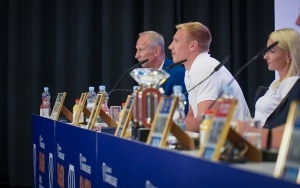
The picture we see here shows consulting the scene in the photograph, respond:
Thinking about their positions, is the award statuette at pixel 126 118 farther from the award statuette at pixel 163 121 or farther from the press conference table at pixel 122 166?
the award statuette at pixel 163 121

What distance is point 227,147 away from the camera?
1.21 meters

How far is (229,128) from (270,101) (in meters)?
1.34

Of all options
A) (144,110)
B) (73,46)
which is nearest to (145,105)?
(144,110)

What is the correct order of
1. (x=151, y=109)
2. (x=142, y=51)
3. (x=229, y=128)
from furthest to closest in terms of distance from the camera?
(x=142, y=51)
(x=151, y=109)
(x=229, y=128)

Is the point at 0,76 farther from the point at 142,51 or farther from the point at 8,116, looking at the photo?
the point at 142,51

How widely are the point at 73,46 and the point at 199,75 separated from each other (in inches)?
95.2

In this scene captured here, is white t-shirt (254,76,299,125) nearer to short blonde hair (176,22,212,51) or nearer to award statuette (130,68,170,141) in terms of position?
short blonde hair (176,22,212,51)

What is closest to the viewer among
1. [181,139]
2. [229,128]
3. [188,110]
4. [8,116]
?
[229,128]

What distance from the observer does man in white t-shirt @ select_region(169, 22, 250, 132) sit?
2.55 m

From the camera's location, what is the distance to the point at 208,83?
257 cm

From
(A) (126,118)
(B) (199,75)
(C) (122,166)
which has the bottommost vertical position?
(C) (122,166)

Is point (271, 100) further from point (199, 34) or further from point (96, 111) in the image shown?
point (96, 111)

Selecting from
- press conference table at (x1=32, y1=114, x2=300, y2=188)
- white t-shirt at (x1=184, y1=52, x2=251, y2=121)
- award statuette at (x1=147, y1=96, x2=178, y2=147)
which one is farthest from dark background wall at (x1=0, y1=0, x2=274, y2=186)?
award statuette at (x1=147, y1=96, x2=178, y2=147)

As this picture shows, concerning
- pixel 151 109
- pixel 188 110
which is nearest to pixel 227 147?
pixel 151 109
